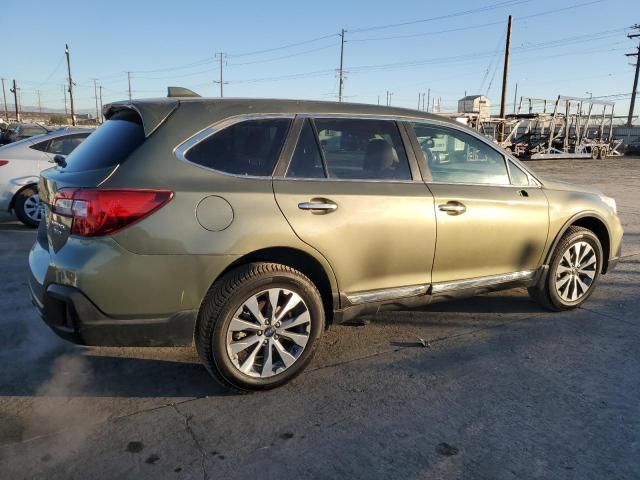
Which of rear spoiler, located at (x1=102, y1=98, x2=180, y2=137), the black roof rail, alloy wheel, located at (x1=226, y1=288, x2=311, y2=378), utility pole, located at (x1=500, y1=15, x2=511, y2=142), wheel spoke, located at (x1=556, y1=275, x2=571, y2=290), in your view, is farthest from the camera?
utility pole, located at (x1=500, y1=15, x2=511, y2=142)

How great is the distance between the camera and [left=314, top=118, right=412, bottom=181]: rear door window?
3.46m

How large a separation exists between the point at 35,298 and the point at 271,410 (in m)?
1.56

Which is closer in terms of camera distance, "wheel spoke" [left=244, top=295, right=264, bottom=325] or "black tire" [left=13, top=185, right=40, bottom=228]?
"wheel spoke" [left=244, top=295, right=264, bottom=325]

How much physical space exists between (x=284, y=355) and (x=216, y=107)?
61.6 inches

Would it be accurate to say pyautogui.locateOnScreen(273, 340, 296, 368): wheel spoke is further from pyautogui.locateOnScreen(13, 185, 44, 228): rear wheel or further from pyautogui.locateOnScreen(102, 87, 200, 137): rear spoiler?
pyautogui.locateOnScreen(13, 185, 44, 228): rear wheel

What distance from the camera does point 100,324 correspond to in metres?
2.84

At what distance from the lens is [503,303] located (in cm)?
497

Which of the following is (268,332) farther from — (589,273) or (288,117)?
(589,273)

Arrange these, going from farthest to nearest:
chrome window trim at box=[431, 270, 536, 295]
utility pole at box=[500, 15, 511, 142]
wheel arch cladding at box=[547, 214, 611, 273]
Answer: utility pole at box=[500, 15, 511, 142]
wheel arch cladding at box=[547, 214, 611, 273]
chrome window trim at box=[431, 270, 536, 295]

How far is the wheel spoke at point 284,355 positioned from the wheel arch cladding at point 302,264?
423 millimetres

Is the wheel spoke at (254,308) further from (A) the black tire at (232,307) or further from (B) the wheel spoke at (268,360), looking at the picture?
(B) the wheel spoke at (268,360)

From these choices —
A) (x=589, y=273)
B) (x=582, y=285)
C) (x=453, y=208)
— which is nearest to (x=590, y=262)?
(x=589, y=273)

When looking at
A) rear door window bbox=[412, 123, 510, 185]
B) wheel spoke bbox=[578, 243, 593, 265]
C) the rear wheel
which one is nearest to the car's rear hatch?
rear door window bbox=[412, 123, 510, 185]

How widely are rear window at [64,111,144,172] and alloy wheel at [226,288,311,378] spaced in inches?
43.4
